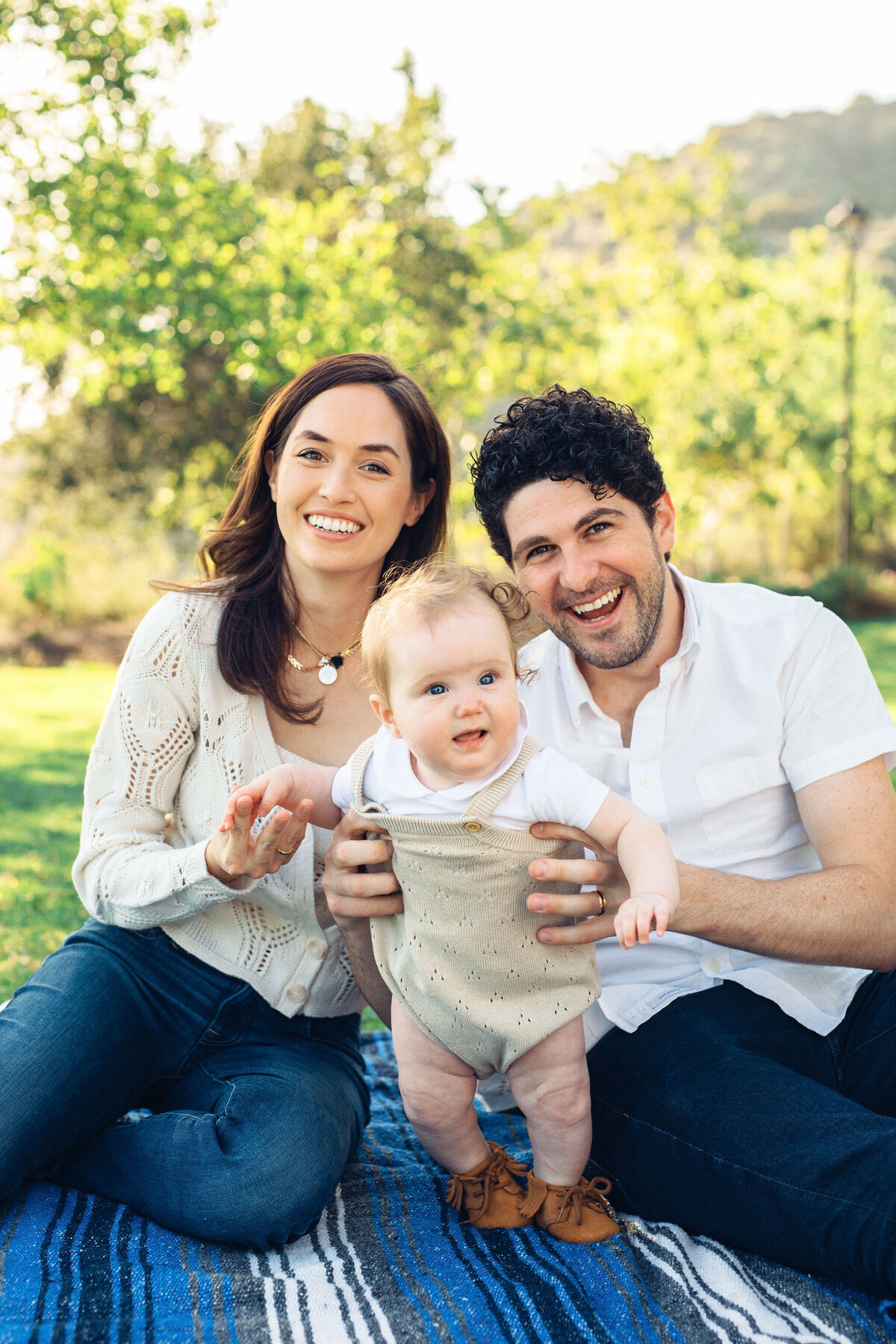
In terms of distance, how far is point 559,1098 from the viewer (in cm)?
219

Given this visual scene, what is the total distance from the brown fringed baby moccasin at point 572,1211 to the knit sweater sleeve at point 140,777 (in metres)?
0.97

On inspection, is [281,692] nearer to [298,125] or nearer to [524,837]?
[524,837]

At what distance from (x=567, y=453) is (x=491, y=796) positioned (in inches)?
35.1

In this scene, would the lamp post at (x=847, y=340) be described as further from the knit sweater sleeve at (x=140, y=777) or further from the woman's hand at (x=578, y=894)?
the woman's hand at (x=578, y=894)

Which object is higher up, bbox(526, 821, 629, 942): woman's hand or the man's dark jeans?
bbox(526, 821, 629, 942): woman's hand

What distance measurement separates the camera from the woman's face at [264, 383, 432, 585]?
2.79m

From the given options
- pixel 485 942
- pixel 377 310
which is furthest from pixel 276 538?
pixel 377 310

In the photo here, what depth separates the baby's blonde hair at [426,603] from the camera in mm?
2195

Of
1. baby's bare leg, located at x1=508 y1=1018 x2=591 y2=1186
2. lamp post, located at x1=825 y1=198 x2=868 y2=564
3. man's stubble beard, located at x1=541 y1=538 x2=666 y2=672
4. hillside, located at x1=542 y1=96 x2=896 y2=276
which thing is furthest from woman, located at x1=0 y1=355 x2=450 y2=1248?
hillside, located at x1=542 y1=96 x2=896 y2=276

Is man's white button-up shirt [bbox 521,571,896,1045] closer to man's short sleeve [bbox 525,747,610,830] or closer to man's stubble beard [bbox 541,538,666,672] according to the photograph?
man's stubble beard [bbox 541,538,666,672]

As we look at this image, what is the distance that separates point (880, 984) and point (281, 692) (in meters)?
1.62

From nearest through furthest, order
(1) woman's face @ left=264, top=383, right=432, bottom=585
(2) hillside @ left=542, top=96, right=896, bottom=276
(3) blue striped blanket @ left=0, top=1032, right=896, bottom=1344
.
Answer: (3) blue striped blanket @ left=0, top=1032, right=896, bottom=1344
(1) woman's face @ left=264, top=383, right=432, bottom=585
(2) hillside @ left=542, top=96, right=896, bottom=276

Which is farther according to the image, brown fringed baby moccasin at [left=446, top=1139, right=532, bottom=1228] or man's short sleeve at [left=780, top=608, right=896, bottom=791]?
man's short sleeve at [left=780, top=608, right=896, bottom=791]

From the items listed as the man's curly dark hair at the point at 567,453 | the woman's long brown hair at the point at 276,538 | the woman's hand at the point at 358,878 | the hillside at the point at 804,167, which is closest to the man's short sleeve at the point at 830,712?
the man's curly dark hair at the point at 567,453
